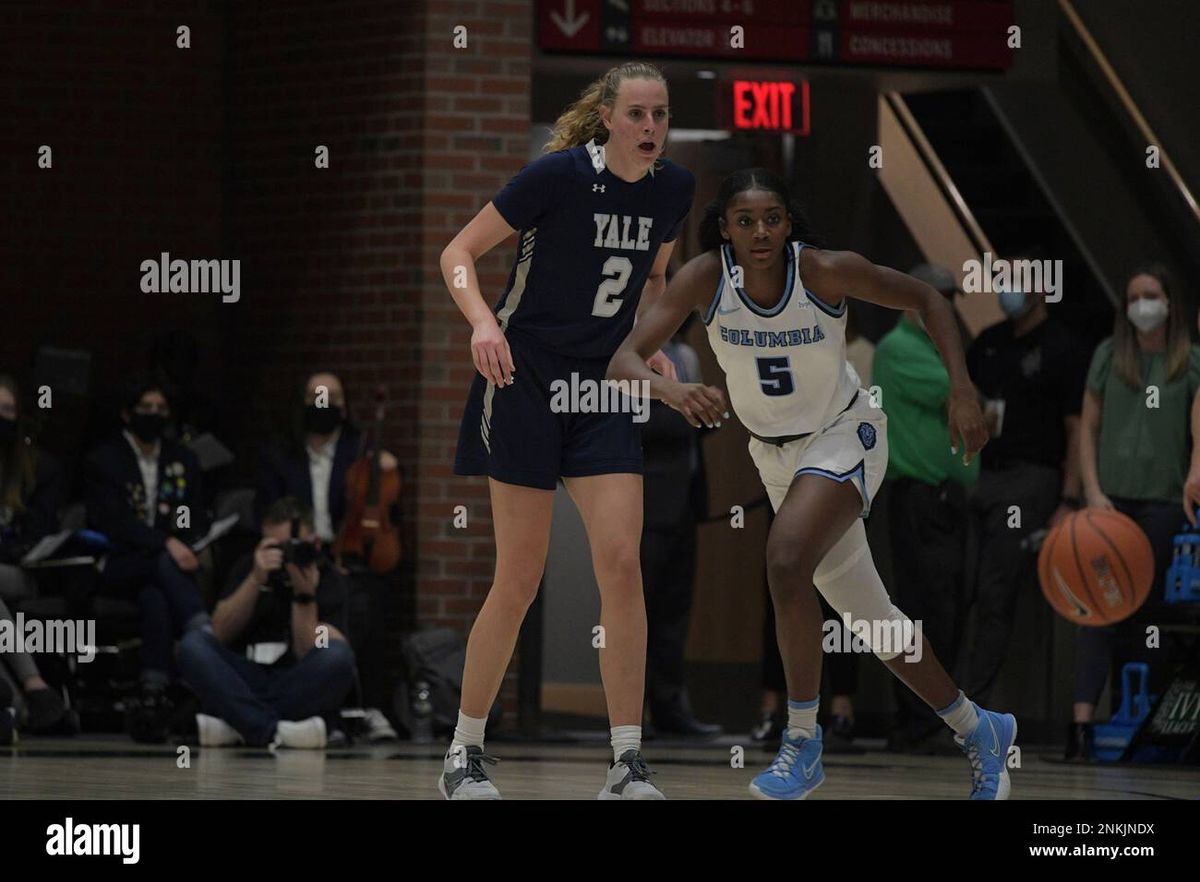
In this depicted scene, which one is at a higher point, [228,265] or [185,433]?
[228,265]

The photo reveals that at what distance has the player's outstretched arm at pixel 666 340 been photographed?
5.24 m

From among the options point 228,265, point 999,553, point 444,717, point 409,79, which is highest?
point 409,79

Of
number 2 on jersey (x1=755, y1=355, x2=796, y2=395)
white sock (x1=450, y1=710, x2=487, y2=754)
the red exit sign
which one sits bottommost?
white sock (x1=450, y1=710, x2=487, y2=754)

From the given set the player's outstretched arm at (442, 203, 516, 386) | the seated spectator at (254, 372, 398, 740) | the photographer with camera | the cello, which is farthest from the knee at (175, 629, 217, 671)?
the player's outstretched arm at (442, 203, 516, 386)

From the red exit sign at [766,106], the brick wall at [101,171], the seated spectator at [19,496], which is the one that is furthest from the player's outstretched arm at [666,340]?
the brick wall at [101,171]

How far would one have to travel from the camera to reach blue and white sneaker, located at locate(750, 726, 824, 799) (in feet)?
19.7

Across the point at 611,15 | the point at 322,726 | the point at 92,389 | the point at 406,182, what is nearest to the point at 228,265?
the point at 92,389

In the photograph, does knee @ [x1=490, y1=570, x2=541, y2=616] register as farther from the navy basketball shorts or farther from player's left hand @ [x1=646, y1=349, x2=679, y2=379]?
player's left hand @ [x1=646, y1=349, x2=679, y2=379]

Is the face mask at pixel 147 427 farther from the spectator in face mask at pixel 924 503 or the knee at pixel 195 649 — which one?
the spectator in face mask at pixel 924 503

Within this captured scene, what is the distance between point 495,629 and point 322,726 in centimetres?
312

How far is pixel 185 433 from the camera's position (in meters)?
10.6

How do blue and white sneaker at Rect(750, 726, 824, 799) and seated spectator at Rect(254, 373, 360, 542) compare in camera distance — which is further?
seated spectator at Rect(254, 373, 360, 542)
